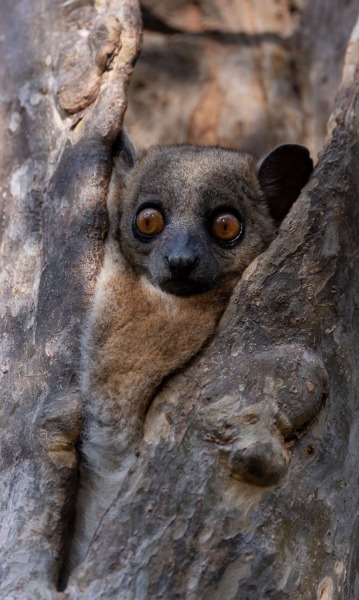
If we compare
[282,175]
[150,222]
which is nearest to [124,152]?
[150,222]

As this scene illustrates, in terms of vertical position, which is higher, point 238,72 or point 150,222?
point 150,222

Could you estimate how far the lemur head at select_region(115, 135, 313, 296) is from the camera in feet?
11.1

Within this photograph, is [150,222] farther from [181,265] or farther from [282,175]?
[282,175]

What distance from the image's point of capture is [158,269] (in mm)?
3408

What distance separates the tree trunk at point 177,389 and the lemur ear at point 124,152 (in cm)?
14

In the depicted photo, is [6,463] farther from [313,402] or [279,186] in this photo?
[279,186]

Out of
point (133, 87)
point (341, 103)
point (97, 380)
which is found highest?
point (341, 103)

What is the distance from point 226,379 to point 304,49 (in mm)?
3669

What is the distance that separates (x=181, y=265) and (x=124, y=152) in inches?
32.0

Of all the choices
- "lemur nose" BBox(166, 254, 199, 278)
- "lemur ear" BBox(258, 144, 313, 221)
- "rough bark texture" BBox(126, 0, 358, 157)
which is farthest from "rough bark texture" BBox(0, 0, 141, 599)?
"rough bark texture" BBox(126, 0, 358, 157)

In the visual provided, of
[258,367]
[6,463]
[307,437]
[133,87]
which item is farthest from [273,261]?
[133,87]

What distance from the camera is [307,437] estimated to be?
2.72 meters

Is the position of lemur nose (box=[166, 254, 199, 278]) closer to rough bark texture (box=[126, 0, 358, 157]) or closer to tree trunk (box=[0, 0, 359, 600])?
tree trunk (box=[0, 0, 359, 600])

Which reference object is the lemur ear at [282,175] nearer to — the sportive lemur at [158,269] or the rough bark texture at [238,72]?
the sportive lemur at [158,269]
